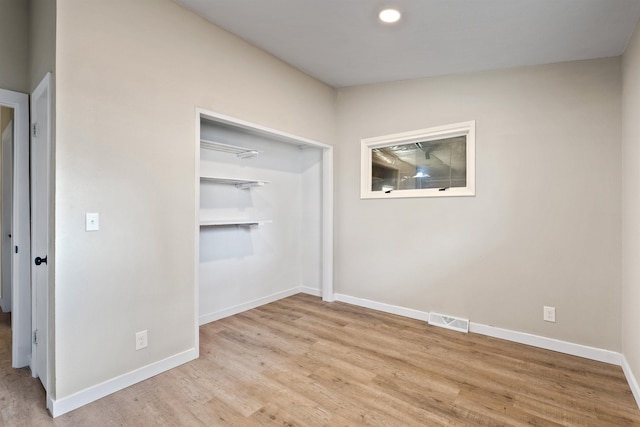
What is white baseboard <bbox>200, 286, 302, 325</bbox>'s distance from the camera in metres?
3.31

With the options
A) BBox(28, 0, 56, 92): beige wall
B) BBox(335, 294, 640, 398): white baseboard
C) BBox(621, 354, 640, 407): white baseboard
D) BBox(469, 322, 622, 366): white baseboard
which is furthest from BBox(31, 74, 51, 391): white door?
BBox(621, 354, 640, 407): white baseboard

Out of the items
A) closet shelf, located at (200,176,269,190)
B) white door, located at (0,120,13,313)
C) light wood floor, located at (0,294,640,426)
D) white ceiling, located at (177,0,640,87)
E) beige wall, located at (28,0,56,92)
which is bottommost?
light wood floor, located at (0,294,640,426)

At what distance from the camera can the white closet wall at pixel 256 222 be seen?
3.36 m

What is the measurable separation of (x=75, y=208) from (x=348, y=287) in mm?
3031

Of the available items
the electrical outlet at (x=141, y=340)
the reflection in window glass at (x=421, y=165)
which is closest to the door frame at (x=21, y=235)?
the electrical outlet at (x=141, y=340)

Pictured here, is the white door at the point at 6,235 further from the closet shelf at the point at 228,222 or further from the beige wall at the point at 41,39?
the closet shelf at the point at 228,222

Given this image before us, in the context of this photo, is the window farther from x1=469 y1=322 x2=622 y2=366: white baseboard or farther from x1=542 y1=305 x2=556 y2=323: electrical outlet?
x1=469 y1=322 x2=622 y2=366: white baseboard

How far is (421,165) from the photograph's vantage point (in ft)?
11.4

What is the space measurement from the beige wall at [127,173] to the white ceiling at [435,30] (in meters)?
0.44

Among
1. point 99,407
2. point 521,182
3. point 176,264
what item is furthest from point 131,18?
point 521,182

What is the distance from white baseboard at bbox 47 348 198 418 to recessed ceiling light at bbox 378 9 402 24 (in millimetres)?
3003

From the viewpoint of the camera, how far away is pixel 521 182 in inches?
112

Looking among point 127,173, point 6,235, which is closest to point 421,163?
point 127,173

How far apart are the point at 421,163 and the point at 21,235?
372 cm
